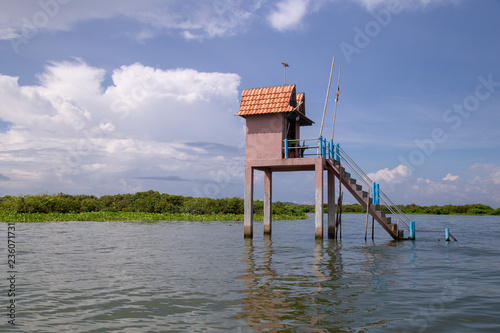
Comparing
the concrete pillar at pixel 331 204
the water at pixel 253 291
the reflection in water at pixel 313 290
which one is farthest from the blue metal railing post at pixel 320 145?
the reflection in water at pixel 313 290

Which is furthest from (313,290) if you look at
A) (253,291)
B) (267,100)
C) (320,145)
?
(267,100)

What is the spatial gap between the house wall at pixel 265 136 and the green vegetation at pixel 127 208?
23573 millimetres

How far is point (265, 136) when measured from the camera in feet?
76.1

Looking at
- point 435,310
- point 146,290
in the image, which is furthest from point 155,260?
point 435,310

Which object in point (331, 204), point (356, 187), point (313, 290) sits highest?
point (356, 187)

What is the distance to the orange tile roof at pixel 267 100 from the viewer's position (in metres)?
22.8

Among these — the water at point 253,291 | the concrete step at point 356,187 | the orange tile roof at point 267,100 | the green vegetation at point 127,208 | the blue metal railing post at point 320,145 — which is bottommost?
the water at point 253,291

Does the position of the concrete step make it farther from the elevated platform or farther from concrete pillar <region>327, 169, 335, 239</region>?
concrete pillar <region>327, 169, 335, 239</region>

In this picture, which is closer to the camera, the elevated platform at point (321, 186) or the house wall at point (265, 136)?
the elevated platform at point (321, 186)

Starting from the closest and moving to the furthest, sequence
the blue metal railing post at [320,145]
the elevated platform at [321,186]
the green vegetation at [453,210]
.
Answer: the elevated platform at [321,186] → the blue metal railing post at [320,145] → the green vegetation at [453,210]

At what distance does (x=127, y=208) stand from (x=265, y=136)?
39.5 metres

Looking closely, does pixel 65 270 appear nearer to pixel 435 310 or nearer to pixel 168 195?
pixel 435 310

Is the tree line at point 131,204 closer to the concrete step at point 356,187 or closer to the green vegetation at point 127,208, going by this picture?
the green vegetation at point 127,208

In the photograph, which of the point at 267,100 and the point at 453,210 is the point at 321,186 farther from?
the point at 453,210
